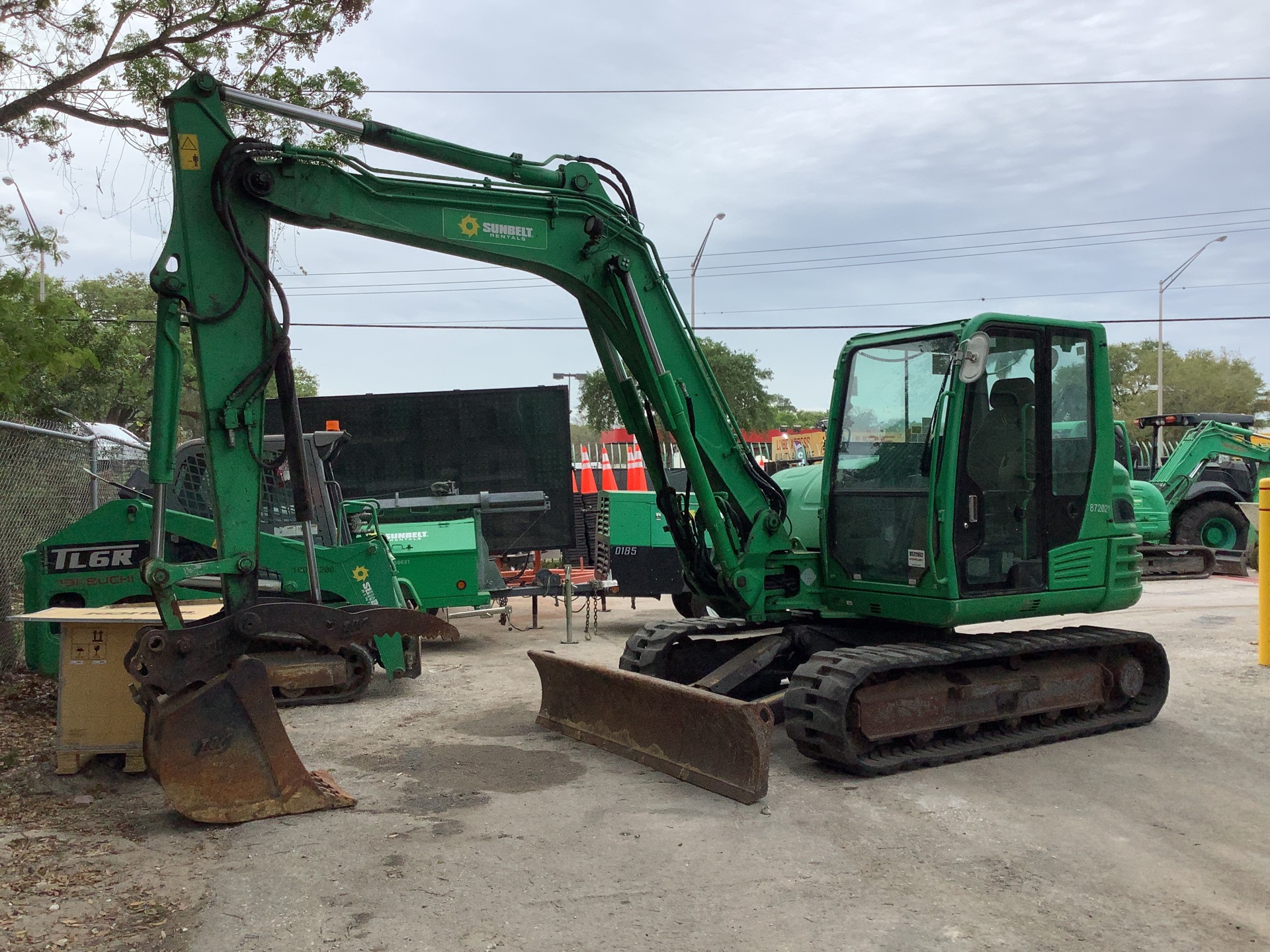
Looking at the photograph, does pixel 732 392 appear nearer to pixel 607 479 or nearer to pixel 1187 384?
pixel 607 479

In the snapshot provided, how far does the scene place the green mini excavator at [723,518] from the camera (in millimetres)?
5309

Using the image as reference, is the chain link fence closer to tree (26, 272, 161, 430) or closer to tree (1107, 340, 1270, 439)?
tree (26, 272, 161, 430)

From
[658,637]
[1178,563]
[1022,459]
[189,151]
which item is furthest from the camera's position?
[1178,563]

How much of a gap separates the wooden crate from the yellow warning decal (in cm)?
244

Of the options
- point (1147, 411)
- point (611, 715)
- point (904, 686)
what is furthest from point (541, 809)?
point (1147, 411)

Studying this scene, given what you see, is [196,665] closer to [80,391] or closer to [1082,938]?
[1082,938]

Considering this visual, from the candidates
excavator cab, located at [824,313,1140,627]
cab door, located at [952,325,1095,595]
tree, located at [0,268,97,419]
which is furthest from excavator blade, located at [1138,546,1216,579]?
tree, located at [0,268,97,419]

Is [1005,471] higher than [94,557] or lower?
higher

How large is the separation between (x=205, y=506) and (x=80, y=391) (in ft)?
62.1

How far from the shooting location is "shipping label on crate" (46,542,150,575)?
845 cm

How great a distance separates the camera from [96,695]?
19.8 ft

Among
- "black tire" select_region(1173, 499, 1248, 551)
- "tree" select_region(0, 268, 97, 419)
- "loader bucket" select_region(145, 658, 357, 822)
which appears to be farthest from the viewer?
"black tire" select_region(1173, 499, 1248, 551)

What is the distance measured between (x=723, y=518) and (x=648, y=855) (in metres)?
2.60

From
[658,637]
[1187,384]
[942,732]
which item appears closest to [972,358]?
[942,732]
